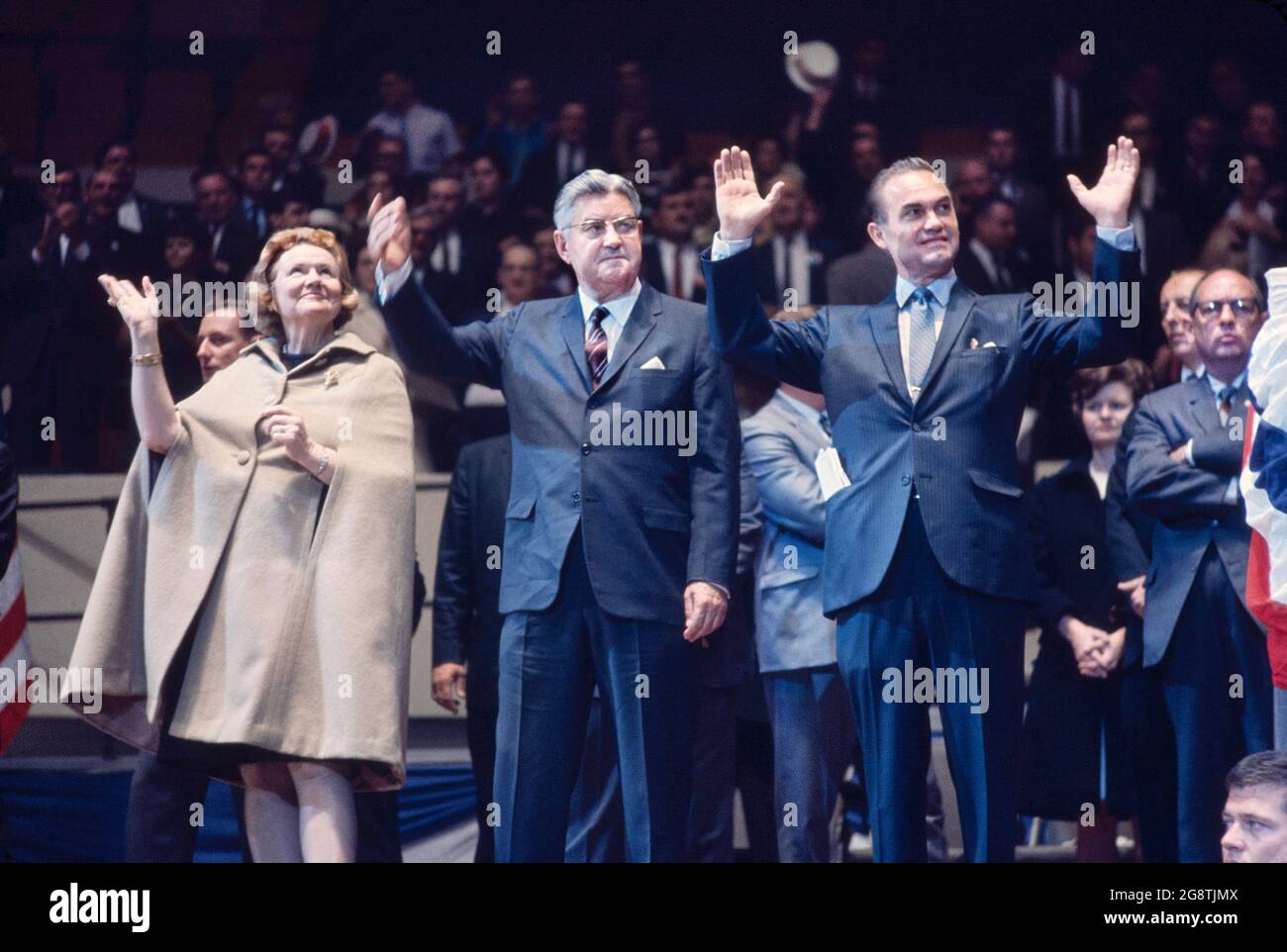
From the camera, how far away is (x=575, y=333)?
14.9ft

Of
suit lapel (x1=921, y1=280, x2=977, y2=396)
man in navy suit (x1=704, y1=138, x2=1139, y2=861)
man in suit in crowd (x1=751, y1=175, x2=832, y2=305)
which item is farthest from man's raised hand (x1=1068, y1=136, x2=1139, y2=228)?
man in suit in crowd (x1=751, y1=175, x2=832, y2=305)

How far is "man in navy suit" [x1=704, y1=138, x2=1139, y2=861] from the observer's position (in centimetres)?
418

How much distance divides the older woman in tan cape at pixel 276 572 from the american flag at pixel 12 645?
373 mm

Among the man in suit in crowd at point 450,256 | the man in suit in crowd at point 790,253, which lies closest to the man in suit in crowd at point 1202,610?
the man in suit in crowd at point 790,253

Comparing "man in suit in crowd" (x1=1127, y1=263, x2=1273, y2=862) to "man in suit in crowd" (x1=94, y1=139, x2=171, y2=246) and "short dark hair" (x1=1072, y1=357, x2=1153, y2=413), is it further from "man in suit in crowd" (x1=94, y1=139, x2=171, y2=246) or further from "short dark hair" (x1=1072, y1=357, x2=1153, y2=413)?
"man in suit in crowd" (x1=94, y1=139, x2=171, y2=246)

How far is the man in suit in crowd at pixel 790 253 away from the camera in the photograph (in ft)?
21.4

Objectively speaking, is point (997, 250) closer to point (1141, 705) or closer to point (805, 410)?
point (805, 410)

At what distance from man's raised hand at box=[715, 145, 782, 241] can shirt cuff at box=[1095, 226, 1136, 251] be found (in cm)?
76

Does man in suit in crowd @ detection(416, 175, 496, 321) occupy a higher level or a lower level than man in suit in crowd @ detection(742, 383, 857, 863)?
higher

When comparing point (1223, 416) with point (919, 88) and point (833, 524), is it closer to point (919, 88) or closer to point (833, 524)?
point (833, 524)

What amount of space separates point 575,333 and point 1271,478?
171cm

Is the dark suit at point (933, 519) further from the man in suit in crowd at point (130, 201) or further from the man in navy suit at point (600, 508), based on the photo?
the man in suit in crowd at point (130, 201)

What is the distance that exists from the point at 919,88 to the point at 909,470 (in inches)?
117

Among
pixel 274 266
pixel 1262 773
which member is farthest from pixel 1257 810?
pixel 274 266
